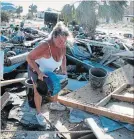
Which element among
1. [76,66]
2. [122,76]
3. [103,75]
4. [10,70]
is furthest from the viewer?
[76,66]

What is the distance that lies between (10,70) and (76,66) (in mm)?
2295

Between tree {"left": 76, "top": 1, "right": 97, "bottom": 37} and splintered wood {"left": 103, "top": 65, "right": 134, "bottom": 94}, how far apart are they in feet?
36.5

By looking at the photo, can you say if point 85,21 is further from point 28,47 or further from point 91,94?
point 91,94

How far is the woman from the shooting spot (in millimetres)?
4102

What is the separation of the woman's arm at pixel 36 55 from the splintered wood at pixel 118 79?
2.28 m

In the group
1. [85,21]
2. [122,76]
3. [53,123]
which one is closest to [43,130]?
[53,123]

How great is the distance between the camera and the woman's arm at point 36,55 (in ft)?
13.4

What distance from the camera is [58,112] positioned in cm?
477

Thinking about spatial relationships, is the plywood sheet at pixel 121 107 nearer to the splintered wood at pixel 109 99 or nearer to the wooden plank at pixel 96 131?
the splintered wood at pixel 109 99

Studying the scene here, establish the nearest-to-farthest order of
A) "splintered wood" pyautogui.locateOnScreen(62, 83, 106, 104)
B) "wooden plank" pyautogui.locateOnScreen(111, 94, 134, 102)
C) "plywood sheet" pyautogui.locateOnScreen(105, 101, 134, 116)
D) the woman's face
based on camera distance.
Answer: the woman's face → "plywood sheet" pyautogui.locateOnScreen(105, 101, 134, 116) → "wooden plank" pyautogui.locateOnScreen(111, 94, 134, 102) → "splintered wood" pyautogui.locateOnScreen(62, 83, 106, 104)

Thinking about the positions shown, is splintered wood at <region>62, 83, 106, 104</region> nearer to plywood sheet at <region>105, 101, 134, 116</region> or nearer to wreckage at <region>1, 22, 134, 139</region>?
wreckage at <region>1, 22, 134, 139</region>

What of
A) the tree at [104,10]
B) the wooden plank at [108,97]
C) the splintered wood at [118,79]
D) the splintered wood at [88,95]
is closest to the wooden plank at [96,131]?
the wooden plank at [108,97]

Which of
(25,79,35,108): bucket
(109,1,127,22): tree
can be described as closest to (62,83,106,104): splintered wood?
(25,79,35,108): bucket

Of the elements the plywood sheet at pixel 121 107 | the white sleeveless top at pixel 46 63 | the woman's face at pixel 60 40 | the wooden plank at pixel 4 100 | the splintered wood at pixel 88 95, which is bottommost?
the plywood sheet at pixel 121 107
